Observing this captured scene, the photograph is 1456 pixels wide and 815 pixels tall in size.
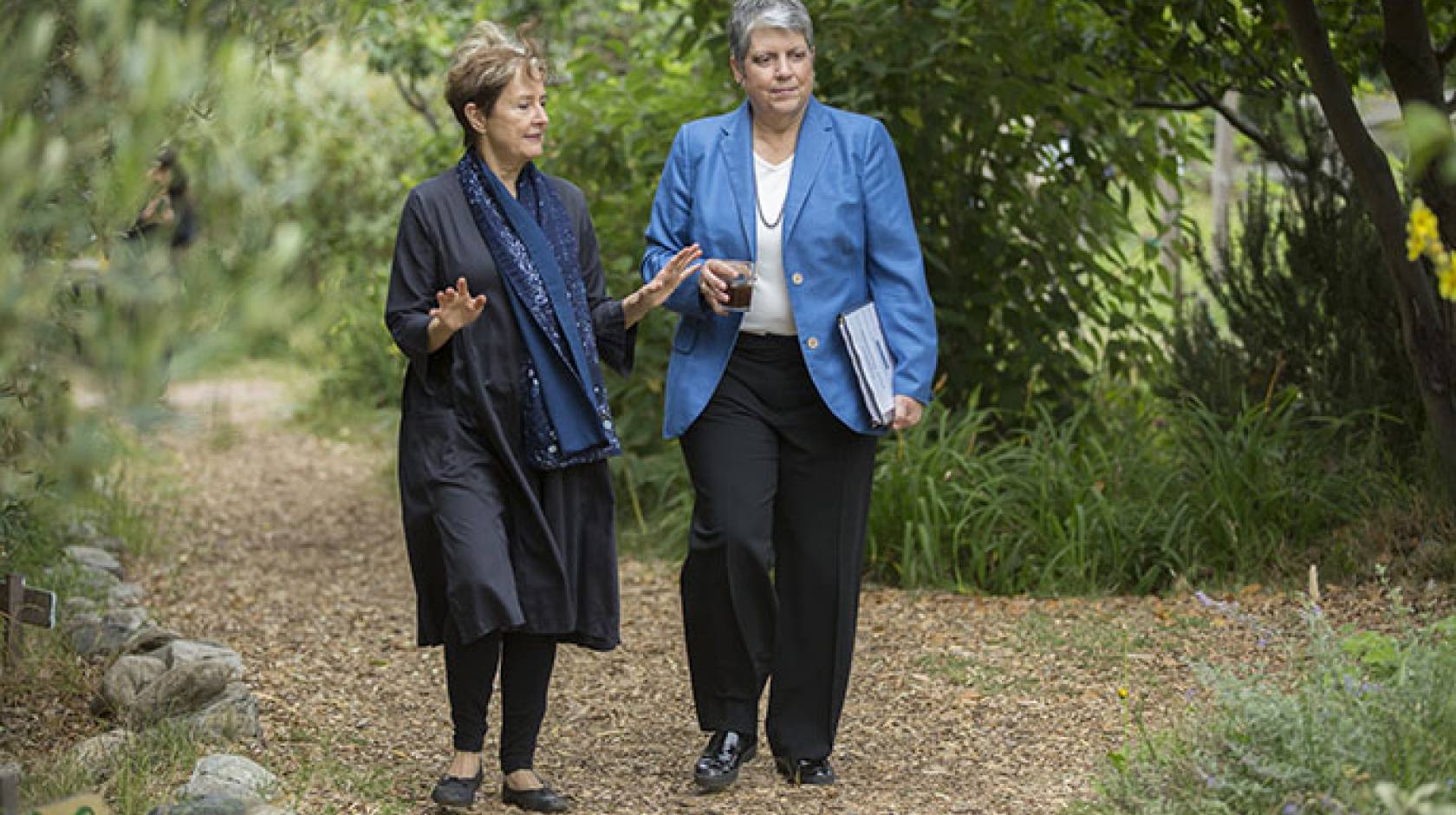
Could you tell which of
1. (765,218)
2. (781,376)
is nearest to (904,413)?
(781,376)

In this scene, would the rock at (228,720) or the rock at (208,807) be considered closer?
the rock at (208,807)

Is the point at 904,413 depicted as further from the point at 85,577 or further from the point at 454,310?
the point at 85,577

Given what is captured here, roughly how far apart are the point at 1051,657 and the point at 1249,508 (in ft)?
3.77

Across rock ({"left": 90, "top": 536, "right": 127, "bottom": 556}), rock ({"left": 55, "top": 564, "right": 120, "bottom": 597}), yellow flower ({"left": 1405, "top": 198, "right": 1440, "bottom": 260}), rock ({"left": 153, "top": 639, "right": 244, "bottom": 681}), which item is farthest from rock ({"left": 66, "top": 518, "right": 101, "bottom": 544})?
yellow flower ({"left": 1405, "top": 198, "right": 1440, "bottom": 260})

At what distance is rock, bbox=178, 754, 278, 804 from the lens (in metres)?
3.85

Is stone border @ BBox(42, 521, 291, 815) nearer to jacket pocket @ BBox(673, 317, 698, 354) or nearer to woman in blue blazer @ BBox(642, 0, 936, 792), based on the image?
woman in blue blazer @ BBox(642, 0, 936, 792)

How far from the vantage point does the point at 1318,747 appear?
11.2 feet

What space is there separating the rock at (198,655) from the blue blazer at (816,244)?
1.46 m

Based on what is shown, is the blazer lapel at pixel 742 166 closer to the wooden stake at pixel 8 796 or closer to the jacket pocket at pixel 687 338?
the jacket pocket at pixel 687 338

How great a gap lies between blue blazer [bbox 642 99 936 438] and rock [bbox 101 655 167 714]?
1.54 meters

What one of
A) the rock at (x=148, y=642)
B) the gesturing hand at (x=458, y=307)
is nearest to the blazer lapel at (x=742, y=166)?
the gesturing hand at (x=458, y=307)

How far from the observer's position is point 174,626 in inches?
240

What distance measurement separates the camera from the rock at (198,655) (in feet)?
15.8

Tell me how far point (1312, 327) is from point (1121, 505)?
3.65 feet
